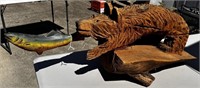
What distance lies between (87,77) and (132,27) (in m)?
1.10

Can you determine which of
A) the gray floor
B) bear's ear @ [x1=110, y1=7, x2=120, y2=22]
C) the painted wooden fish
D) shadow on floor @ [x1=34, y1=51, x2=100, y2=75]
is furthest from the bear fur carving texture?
the gray floor

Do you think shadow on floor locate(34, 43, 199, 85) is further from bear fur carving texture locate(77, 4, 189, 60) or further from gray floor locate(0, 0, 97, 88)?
gray floor locate(0, 0, 97, 88)

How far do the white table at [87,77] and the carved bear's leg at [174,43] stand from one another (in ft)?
1.40

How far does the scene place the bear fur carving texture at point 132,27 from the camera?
337 centimetres

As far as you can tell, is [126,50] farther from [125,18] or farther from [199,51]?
[199,51]

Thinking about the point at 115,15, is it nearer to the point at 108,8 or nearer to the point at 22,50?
the point at 108,8

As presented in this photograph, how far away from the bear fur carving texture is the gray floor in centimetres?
262

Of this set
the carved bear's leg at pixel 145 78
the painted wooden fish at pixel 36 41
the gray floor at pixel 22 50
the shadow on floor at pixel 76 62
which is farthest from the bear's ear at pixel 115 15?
the gray floor at pixel 22 50

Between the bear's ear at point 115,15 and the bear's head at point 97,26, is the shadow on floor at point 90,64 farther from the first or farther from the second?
the bear's ear at point 115,15

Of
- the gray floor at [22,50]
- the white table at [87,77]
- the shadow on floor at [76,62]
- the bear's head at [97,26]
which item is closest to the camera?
the bear's head at [97,26]

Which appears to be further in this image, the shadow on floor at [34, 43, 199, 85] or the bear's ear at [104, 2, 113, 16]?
the shadow on floor at [34, 43, 199, 85]

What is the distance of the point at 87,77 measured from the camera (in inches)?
155

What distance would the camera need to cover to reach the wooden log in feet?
11.8

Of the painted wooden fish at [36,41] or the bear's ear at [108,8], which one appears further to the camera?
the bear's ear at [108,8]
